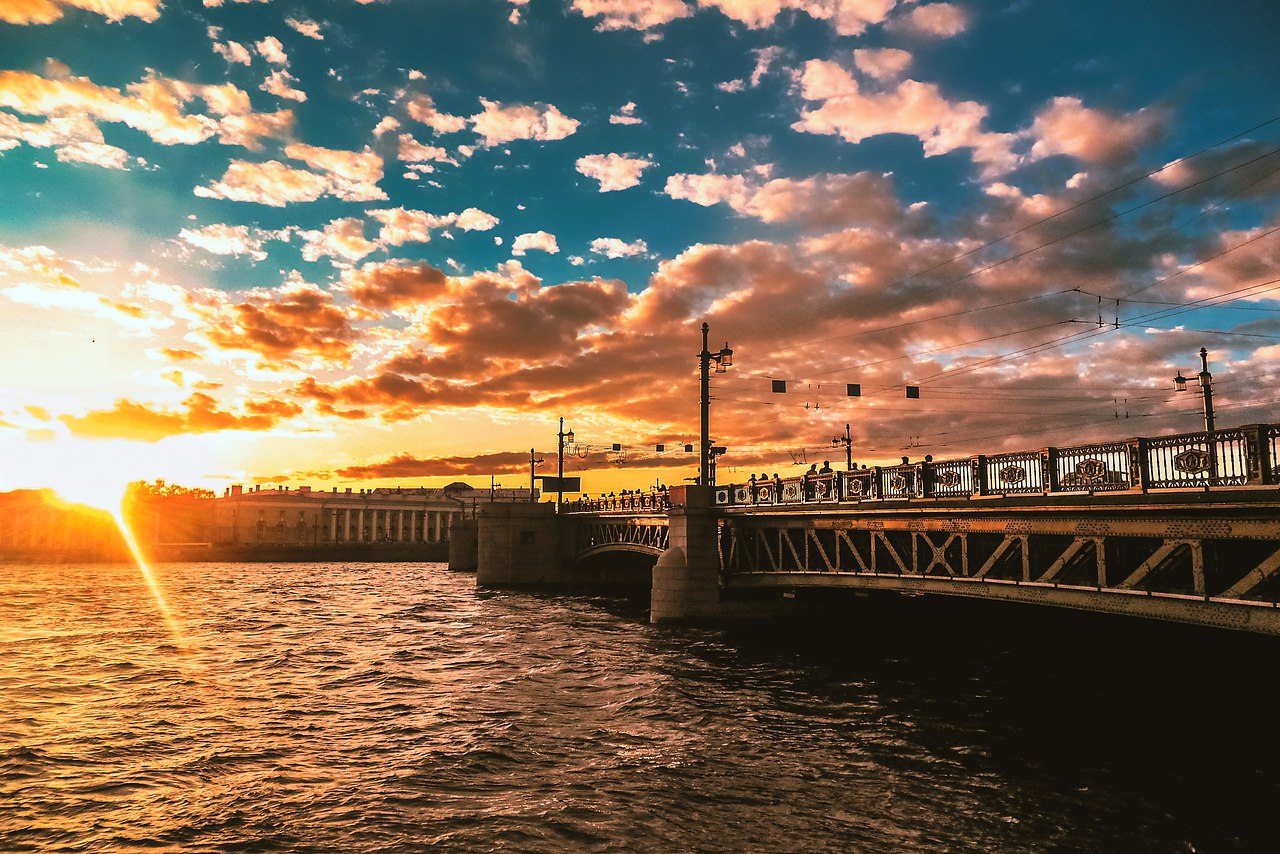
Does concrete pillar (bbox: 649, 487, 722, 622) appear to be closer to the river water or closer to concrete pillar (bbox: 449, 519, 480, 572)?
the river water

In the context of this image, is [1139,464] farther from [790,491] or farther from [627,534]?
[627,534]

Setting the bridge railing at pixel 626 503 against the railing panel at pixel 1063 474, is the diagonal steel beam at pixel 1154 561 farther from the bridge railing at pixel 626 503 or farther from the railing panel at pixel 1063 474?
the bridge railing at pixel 626 503

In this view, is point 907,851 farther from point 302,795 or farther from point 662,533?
point 662,533

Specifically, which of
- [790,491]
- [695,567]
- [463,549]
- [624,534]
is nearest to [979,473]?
[790,491]

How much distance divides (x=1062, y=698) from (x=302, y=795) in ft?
58.0

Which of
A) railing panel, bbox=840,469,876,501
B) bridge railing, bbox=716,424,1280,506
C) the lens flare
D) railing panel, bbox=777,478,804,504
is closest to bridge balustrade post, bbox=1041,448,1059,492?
bridge railing, bbox=716,424,1280,506

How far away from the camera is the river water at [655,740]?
10867 millimetres

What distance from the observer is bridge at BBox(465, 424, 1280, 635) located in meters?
13.1

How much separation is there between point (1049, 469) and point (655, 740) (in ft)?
35.0

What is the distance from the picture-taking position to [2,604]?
4528 centimetres

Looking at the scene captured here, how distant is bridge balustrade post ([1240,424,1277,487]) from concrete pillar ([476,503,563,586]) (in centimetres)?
4881

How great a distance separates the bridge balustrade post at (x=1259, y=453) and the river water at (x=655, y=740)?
5.09 m

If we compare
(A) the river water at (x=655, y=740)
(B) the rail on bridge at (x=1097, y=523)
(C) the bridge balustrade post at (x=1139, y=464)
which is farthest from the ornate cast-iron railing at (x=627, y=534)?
(C) the bridge balustrade post at (x=1139, y=464)

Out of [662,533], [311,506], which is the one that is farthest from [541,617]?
[311,506]
